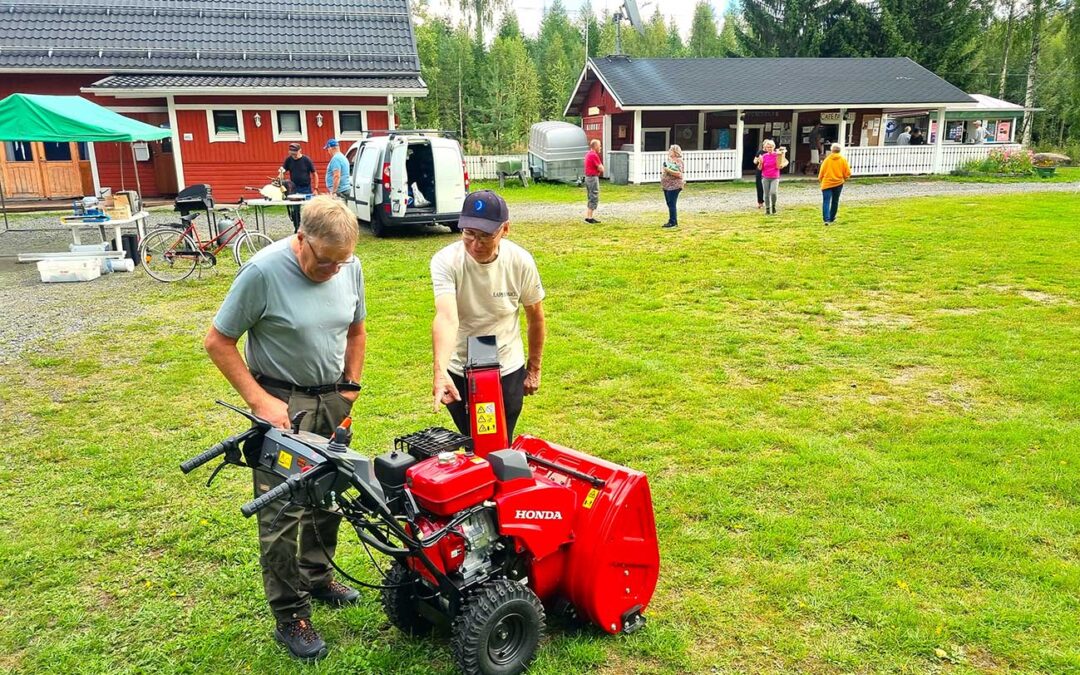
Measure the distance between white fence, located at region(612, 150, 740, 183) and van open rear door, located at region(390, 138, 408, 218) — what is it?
13.2 meters

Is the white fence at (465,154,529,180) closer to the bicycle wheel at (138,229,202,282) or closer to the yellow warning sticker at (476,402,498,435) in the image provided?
the bicycle wheel at (138,229,202,282)

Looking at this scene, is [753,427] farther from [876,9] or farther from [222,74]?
[876,9]

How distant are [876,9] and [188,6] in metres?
34.7

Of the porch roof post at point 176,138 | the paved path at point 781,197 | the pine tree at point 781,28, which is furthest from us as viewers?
the pine tree at point 781,28

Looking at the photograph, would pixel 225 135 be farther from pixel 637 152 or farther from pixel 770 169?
pixel 770 169

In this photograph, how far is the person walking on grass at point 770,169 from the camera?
1603cm

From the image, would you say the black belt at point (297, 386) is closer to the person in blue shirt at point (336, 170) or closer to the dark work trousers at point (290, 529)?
the dark work trousers at point (290, 529)

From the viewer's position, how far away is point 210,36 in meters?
22.0

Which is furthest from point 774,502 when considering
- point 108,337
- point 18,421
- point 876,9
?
point 876,9

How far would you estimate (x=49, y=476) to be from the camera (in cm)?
466

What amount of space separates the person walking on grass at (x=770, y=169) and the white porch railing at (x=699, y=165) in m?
9.14

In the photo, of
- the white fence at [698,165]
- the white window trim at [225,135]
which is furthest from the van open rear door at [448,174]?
the white fence at [698,165]

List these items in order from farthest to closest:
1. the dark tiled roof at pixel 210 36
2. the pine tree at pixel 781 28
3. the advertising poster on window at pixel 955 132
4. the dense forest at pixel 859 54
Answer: the pine tree at pixel 781 28
the dense forest at pixel 859 54
the advertising poster on window at pixel 955 132
the dark tiled roof at pixel 210 36

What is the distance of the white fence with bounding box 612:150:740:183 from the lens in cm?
2573
